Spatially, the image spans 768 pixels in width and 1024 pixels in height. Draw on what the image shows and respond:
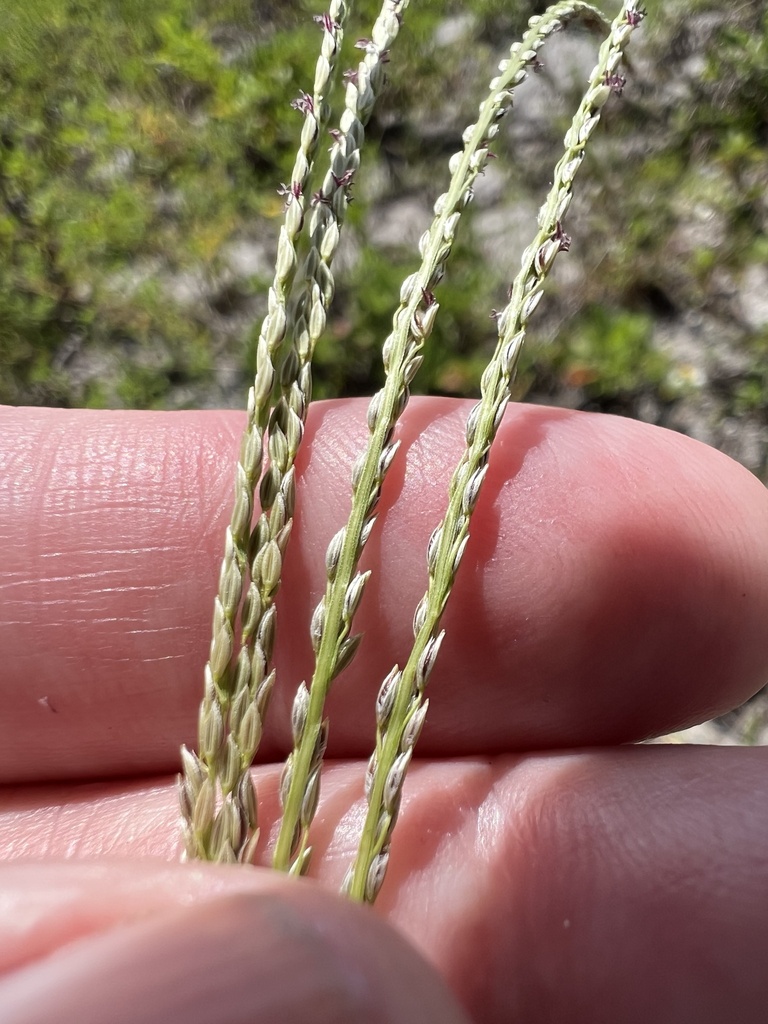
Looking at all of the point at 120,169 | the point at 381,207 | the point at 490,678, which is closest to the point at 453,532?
the point at 490,678

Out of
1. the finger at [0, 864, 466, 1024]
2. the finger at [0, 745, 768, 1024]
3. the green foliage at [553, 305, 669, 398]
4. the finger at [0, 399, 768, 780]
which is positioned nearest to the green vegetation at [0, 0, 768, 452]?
the green foliage at [553, 305, 669, 398]

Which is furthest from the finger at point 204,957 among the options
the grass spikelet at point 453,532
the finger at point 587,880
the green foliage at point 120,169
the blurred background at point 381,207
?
the green foliage at point 120,169

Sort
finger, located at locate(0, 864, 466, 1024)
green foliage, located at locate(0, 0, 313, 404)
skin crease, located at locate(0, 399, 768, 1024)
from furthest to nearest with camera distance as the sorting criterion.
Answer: green foliage, located at locate(0, 0, 313, 404), skin crease, located at locate(0, 399, 768, 1024), finger, located at locate(0, 864, 466, 1024)

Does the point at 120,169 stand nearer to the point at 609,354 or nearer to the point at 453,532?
the point at 609,354

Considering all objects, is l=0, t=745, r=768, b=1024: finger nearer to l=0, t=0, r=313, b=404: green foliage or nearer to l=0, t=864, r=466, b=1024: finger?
l=0, t=864, r=466, b=1024: finger

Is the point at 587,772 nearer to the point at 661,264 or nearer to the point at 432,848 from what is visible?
the point at 432,848
